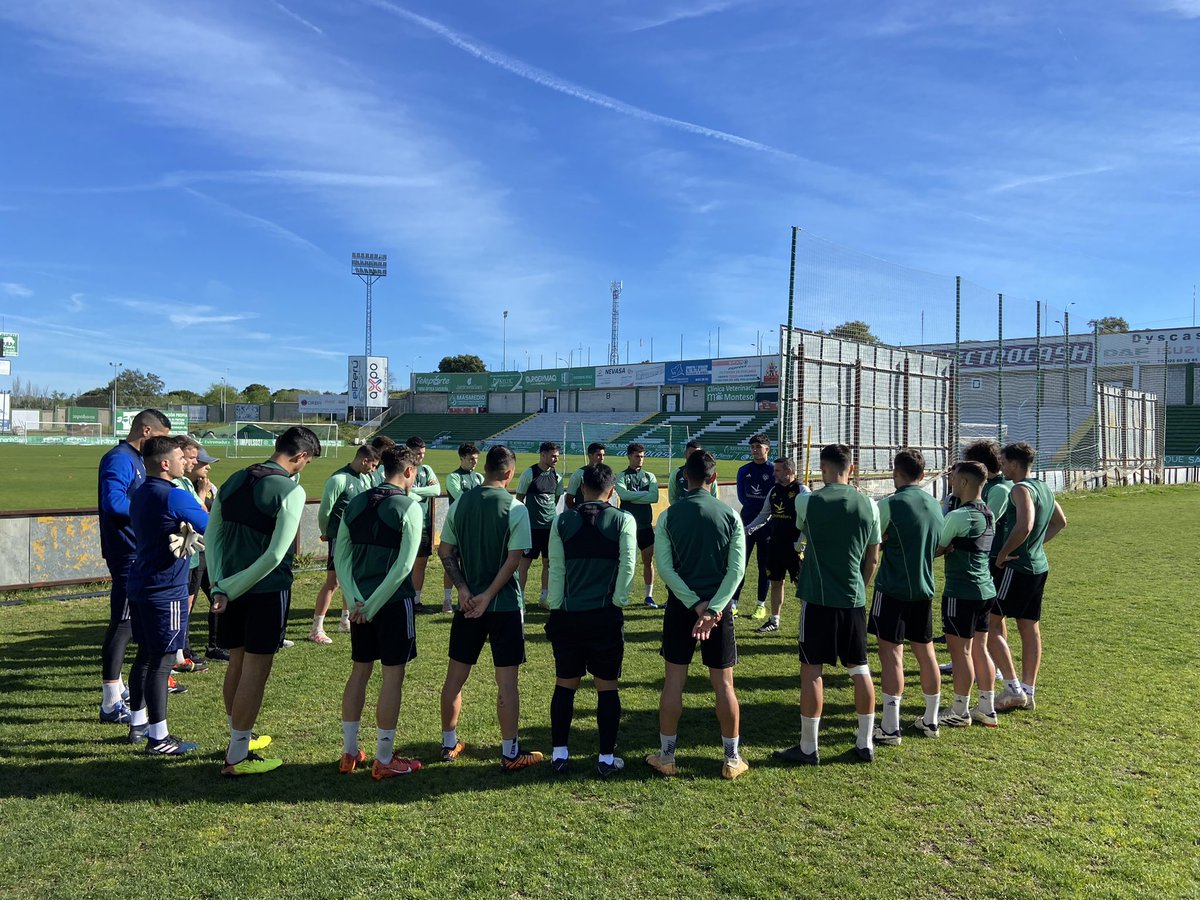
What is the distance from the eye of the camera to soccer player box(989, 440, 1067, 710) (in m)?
5.53

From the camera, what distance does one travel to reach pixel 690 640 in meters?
4.46

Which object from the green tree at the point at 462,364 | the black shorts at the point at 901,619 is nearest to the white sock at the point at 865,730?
the black shorts at the point at 901,619

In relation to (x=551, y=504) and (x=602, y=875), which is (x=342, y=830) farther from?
(x=551, y=504)

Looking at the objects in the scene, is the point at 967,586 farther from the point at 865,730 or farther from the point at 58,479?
the point at 58,479

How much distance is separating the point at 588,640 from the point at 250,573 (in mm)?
1927

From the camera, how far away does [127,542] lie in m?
5.32

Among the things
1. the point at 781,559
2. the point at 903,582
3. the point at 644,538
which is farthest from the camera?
the point at 644,538

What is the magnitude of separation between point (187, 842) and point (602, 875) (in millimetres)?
2004

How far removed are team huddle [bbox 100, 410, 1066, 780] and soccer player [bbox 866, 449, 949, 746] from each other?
0.01 meters

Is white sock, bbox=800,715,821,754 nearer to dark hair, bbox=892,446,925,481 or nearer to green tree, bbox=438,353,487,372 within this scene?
dark hair, bbox=892,446,925,481

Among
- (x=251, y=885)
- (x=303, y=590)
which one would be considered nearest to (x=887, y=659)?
(x=251, y=885)

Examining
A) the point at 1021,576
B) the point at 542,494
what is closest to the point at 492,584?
the point at 542,494

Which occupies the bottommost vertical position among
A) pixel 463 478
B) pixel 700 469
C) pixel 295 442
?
pixel 463 478

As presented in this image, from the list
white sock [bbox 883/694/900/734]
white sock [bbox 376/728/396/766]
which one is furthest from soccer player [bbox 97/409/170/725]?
white sock [bbox 883/694/900/734]
